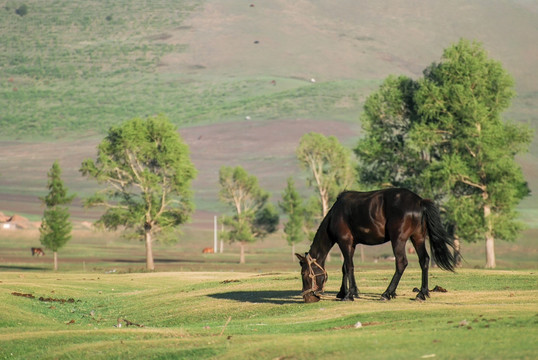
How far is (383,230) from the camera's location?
2770 centimetres

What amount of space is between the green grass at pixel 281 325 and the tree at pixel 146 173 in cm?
4949

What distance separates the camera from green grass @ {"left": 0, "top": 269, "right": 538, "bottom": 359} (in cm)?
1839

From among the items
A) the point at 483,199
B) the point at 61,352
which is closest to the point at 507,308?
the point at 61,352

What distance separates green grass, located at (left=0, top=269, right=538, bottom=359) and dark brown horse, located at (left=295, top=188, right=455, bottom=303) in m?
0.91

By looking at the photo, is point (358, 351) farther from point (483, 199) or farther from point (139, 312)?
point (483, 199)

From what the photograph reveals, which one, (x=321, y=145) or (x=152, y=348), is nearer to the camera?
(x=152, y=348)

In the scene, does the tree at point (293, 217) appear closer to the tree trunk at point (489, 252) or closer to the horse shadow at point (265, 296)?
the tree trunk at point (489, 252)

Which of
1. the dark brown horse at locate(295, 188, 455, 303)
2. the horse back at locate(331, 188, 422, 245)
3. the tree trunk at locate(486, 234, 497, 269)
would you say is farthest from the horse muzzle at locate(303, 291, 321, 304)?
the tree trunk at locate(486, 234, 497, 269)

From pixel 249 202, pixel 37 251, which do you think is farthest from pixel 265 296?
pixel 249 202

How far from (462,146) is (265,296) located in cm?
4066

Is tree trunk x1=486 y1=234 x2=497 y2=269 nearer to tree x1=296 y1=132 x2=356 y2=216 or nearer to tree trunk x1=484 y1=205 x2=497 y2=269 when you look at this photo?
tree trunk x1=484 y1=205 x2=497 y2=269

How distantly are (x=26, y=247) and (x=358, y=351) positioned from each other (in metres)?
139

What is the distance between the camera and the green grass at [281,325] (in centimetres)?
1839

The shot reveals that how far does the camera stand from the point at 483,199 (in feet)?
229
